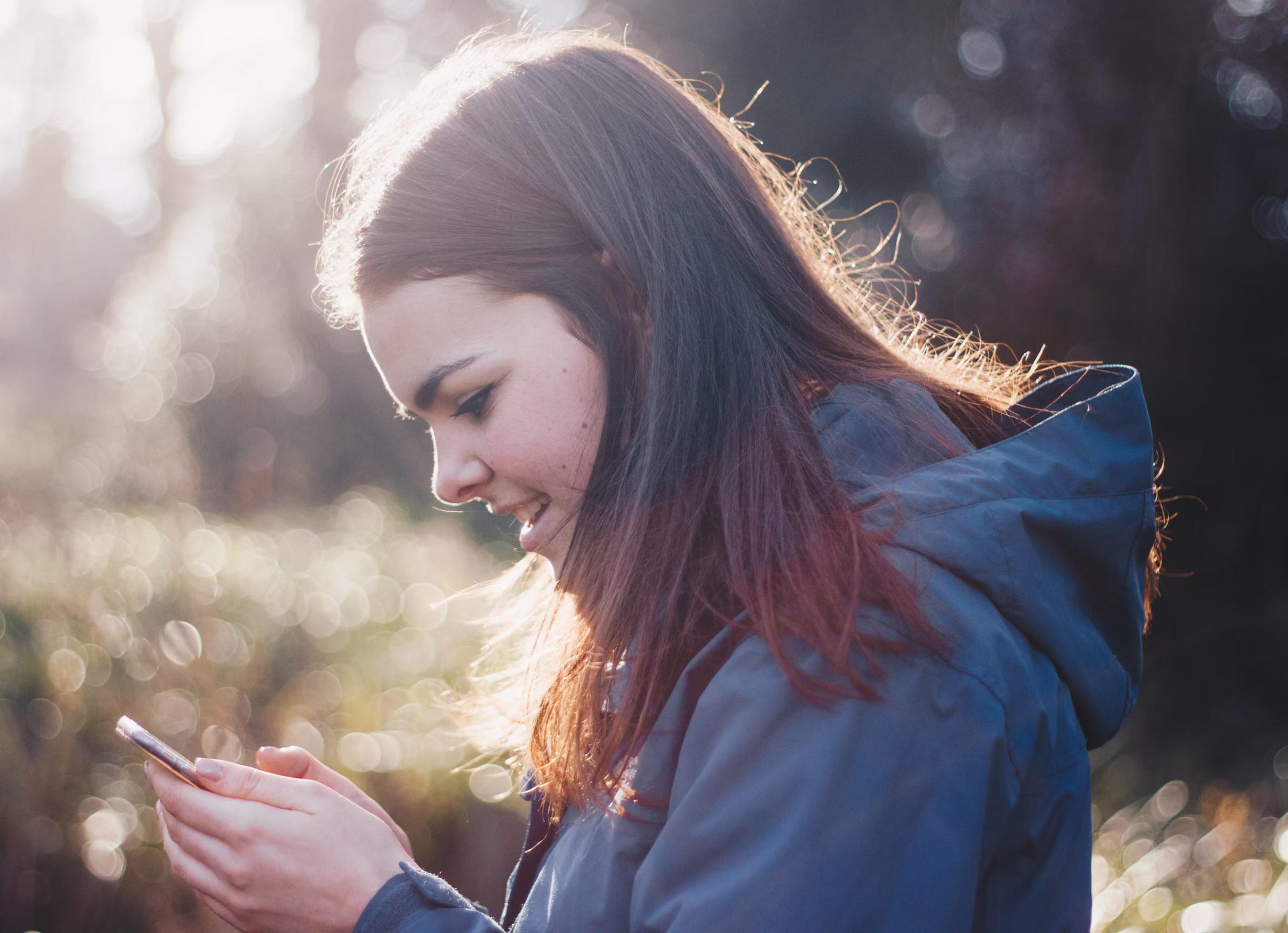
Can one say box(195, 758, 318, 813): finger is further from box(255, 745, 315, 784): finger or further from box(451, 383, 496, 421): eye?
box(451, 383, 496, 421): eye

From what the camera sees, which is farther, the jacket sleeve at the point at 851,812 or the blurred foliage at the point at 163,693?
the blurred foliage at the point at 163,693

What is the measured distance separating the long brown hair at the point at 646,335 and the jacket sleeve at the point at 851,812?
11 cm

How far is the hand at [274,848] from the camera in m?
1.39

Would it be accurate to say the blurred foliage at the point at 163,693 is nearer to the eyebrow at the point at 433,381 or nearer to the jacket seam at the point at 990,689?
the eyebrow at the point at 433,381

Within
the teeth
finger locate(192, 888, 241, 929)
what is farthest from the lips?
finger locate(192, 888, 241, 929)

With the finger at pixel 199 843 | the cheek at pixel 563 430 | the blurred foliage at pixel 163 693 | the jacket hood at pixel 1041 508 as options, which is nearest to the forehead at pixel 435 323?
the cheek at pixel 563 430

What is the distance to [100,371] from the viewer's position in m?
8.76

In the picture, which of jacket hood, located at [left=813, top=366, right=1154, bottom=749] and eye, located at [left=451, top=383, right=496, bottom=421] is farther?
eye, located at [left=451, top=383, right=496, bottom=421]

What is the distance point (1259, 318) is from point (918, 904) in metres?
6.85

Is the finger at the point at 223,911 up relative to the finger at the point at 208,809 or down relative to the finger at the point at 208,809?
down

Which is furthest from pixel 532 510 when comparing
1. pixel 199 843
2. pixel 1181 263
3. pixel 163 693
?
pixel 1181 263

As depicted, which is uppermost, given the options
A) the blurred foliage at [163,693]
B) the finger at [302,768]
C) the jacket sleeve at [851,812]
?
the jacket sleeve at [851,812]

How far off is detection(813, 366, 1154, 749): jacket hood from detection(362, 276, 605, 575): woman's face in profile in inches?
17.4

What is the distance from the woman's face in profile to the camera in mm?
1607
